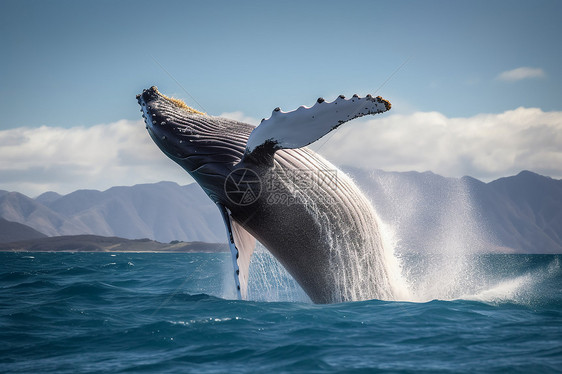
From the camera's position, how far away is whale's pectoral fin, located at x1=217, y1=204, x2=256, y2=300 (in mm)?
7945

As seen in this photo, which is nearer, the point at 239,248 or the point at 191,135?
the point at 191,135

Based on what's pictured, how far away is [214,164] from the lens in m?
7.80

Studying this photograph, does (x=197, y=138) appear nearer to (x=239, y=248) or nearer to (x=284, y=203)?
(x=284, y=203)

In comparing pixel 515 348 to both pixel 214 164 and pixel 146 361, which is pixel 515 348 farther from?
pixel 214 164

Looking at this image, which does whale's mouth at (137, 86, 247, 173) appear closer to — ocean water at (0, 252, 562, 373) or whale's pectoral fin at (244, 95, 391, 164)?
whale's pectoral fin at (244, 95, 391, 164)

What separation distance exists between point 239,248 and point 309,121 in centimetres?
254

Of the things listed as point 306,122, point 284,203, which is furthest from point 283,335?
point 306,122

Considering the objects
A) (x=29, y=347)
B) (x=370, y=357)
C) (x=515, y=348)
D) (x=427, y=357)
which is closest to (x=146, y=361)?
(x=29, y=347)

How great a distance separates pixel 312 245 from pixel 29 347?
4035mm

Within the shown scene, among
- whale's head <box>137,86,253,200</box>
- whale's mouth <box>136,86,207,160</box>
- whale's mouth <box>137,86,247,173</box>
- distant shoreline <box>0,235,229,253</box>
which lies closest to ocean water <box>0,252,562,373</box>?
whale's head <box>137,86,253,200</box>

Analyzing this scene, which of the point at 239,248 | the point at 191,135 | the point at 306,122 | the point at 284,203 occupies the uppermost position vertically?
the point at 191,135

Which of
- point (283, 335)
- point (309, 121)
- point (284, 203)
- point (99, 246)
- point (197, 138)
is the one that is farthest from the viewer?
point (99, 246)

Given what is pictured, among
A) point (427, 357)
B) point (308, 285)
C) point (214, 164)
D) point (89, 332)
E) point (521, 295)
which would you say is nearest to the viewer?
point (427, 357)

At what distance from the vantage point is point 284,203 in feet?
25.3
